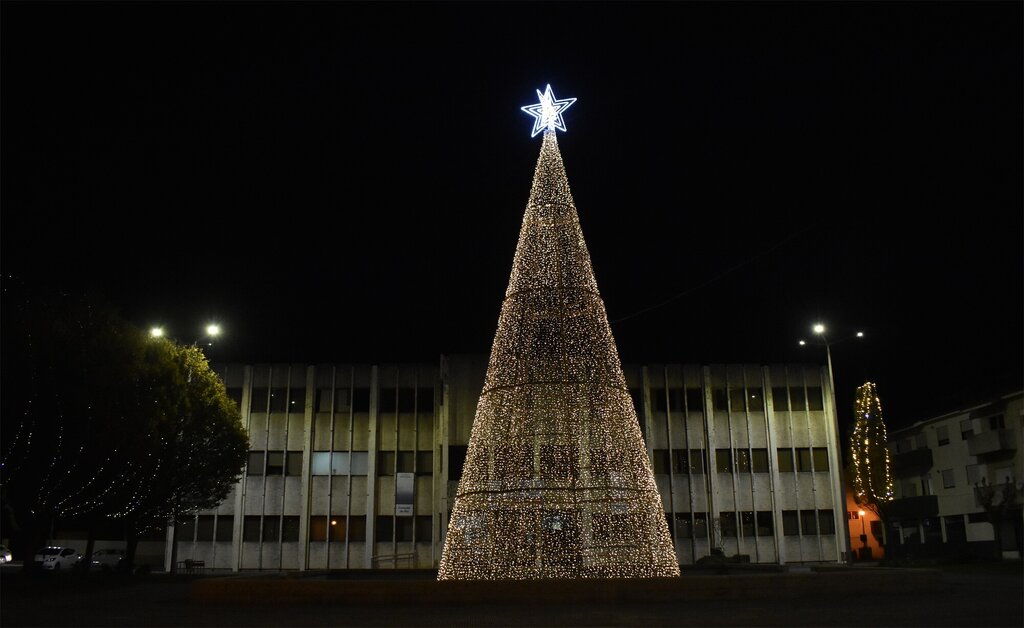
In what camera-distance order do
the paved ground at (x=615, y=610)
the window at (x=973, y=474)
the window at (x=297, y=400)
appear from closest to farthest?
the paved ground at (x=615, y=610) → the window at (x=297, y=400) → the window at (x=973, y=474)

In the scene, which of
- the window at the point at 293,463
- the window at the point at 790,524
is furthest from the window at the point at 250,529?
the window at the point at 790,524

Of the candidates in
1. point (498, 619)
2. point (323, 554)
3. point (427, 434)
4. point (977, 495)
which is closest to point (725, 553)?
point (977, 495)

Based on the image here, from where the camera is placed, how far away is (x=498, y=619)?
1476 cm

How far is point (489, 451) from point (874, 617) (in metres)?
8.62

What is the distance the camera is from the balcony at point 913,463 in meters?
49.6

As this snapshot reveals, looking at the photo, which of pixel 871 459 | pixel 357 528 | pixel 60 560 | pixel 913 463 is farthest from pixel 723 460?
pixel 60 560

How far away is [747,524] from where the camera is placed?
137 ft

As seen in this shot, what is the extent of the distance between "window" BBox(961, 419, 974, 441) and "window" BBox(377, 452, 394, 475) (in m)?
31.6

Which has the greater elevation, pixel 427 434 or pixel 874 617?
pixel 427 434

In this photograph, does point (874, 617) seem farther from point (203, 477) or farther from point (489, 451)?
point (203, 477)

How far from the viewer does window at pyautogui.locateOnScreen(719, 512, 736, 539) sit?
41.8 m

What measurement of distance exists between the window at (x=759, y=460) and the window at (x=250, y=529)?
25264 mm

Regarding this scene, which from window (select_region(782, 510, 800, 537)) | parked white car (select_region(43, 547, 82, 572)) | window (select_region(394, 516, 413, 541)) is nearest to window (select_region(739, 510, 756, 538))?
window (select_region(782, 510, 800, 537))

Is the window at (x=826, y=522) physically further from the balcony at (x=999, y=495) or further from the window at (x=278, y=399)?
the window at (x=278, y=399)
